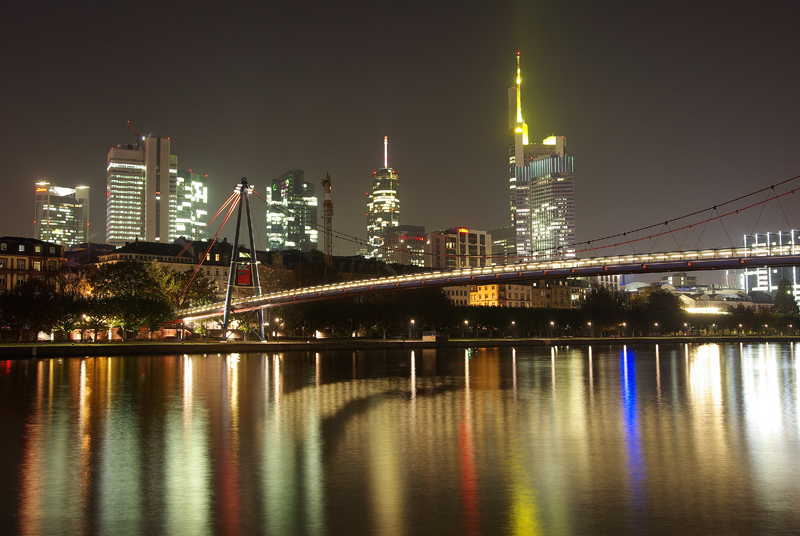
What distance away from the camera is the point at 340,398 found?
2589cm

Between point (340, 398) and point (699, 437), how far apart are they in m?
12.9

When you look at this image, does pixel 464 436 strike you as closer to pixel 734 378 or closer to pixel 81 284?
pixel 734 378

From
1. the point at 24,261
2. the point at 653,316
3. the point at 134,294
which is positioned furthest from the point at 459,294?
the point at 134,294

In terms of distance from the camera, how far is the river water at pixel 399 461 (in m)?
10.0

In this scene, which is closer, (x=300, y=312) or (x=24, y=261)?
(x=300, y=312)

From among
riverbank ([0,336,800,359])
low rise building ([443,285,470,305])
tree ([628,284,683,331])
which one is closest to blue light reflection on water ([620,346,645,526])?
riverbank ([0,336,800,359])

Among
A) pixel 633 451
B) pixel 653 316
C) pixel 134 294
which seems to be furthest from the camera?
pixel 653 316

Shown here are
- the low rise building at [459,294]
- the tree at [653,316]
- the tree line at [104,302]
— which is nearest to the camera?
the tree line at [104,302]

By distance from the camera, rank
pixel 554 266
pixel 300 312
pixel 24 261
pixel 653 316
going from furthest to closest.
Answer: pixel 653 316
pixel 24 261
pixel 300 312
pixel 554 266

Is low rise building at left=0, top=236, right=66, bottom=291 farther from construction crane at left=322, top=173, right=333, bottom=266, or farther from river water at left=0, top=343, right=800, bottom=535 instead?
river water at left=0, top=343, right=800, bottom=535

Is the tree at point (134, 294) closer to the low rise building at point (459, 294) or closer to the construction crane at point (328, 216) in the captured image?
the construction crane at point (328, 216)

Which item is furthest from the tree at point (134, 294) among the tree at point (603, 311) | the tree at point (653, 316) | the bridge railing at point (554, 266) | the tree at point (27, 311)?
the tree at point (653, 316)

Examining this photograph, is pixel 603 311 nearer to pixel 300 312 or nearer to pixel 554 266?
pixel 300 312

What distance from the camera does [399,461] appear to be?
1402 centimetres
